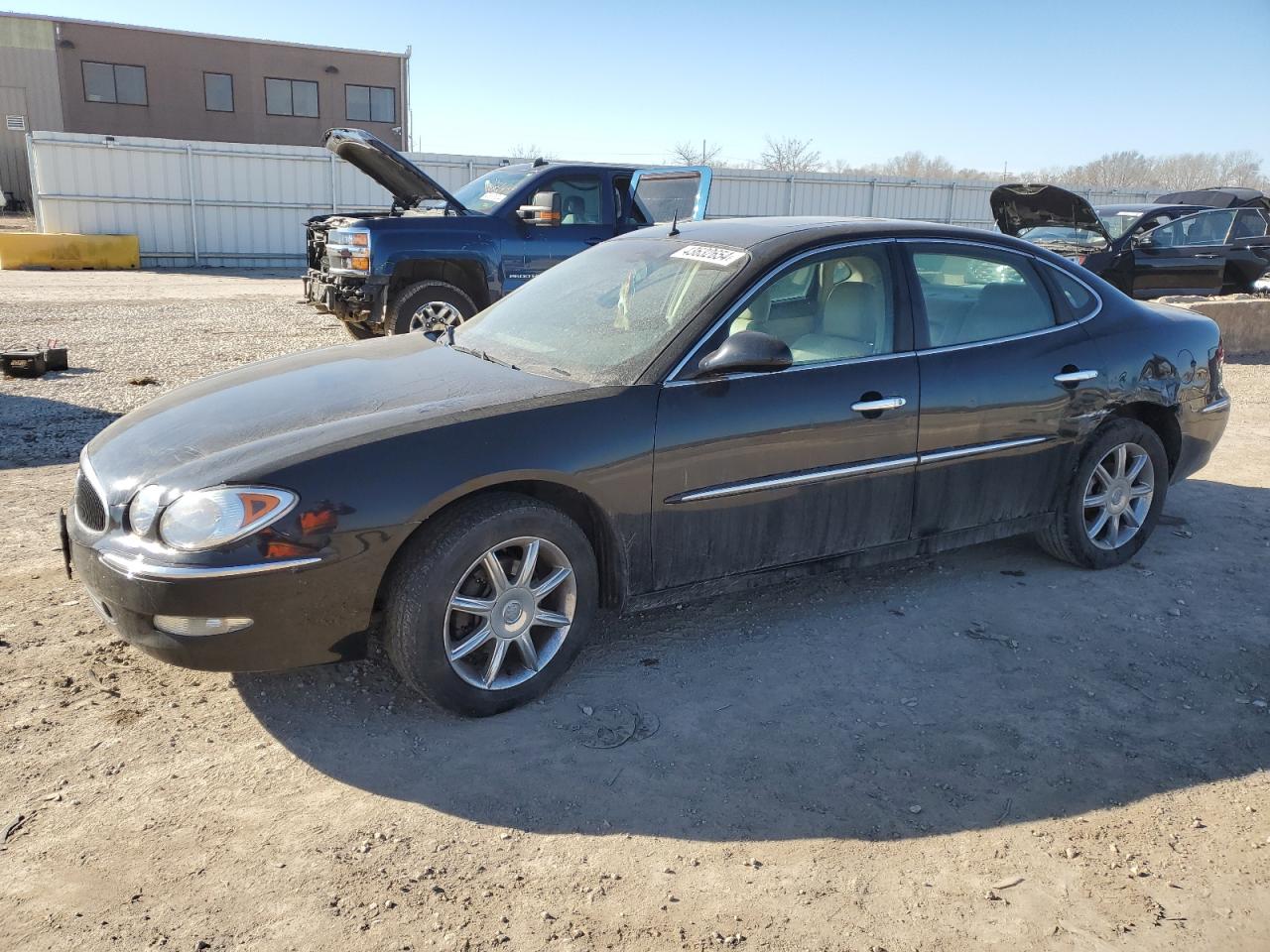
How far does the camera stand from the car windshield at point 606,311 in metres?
3.83

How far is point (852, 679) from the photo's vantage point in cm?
380

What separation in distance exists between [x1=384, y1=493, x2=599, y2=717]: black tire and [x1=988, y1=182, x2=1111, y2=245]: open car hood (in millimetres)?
10166

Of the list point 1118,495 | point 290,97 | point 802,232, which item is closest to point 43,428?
point 802,232

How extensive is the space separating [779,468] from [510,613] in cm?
117

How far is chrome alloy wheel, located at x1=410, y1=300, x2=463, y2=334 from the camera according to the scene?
30.8ft

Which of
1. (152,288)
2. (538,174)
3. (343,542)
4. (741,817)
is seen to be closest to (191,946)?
(343,542)

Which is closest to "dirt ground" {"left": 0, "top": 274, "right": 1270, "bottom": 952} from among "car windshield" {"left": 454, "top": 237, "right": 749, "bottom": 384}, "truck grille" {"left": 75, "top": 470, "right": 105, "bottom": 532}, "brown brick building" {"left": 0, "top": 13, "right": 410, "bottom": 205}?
"truck grille" {"left": 75, "top": 470, "right": 105, "bottom": 532}

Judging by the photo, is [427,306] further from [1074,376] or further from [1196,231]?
[1196,231]

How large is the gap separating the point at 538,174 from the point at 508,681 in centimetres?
759

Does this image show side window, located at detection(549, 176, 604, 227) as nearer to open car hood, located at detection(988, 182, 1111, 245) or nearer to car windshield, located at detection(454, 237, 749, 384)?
open car hood, located at detection(988, 182, 1111, 245)

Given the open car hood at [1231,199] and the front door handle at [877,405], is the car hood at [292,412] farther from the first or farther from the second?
the open car hood at [1231,199]

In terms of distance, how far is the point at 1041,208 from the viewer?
12.1m

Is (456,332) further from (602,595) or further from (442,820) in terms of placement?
(442,820)

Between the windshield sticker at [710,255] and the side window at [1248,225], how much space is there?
11919mm
